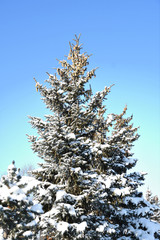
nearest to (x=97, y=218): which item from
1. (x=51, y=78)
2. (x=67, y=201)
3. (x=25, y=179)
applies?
(x=67, y=201)

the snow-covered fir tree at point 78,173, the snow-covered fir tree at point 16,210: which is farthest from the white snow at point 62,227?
the snow-covered fir tree at point 16,210

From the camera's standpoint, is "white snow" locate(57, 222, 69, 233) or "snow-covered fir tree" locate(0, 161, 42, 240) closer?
"snow-covered fir tree" locate(0, 161, 42, 240)

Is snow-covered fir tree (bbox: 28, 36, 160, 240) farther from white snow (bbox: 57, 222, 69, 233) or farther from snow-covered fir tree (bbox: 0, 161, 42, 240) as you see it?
snow-covered fir tree (bbox: 0, 161, 42, 240)

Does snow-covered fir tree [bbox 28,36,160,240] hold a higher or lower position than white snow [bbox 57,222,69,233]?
higher

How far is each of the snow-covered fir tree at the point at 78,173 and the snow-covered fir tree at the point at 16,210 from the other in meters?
2.05

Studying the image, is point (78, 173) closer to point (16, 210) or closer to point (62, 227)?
point (62, 227)

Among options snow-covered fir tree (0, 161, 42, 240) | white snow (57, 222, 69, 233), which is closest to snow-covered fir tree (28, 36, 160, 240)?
white snow (57, 222, 69, 233)

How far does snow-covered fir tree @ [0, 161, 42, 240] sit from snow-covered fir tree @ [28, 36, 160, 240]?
205cm

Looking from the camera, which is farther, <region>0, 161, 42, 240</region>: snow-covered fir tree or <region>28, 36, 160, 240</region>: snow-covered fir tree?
<region>28, 36, 160, 240</region>: snow-covered fir tree

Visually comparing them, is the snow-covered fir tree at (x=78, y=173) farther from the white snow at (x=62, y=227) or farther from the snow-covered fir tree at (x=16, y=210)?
the snow-covered fir tree at (x=16, y=210)

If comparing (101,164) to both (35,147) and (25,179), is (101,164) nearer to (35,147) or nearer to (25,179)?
(35,147)

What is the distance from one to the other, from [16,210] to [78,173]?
3.47 metres

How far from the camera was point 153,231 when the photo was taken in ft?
36.4

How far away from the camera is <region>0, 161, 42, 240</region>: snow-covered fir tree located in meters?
5.39
